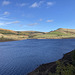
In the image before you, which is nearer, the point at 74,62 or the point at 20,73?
the point at 74,62

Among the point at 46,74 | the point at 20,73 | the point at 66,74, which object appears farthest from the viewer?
the point at 20,73

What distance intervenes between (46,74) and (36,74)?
9.76 ft

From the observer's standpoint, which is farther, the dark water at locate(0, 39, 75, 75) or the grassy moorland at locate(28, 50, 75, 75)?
the dark water at locate(0, 39, 75, 75)

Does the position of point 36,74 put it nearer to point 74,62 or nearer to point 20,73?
point 20,73

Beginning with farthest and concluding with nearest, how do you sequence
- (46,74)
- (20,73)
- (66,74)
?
1. (20,73)
2. (46,74)
3. (66,74)

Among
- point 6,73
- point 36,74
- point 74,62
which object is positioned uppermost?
point 74,62

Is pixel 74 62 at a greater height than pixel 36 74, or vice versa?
pixel 74 62

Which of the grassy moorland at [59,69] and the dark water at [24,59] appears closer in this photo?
the grassy moorland at [59,69]

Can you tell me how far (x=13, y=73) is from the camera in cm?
3219

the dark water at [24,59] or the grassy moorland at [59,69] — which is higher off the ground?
the grassy moorland at [59,69]

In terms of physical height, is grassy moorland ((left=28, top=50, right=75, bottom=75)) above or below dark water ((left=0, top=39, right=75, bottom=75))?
above

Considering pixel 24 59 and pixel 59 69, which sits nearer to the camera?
pixel 59 69

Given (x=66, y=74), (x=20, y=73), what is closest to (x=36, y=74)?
(x=20, y=73)

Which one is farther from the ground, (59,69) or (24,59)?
(59,69)
